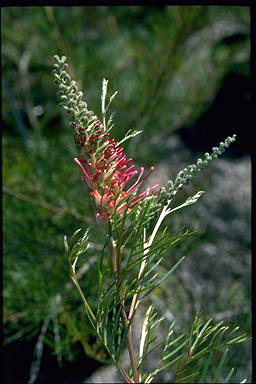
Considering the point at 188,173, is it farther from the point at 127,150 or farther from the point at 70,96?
the point at 127,150

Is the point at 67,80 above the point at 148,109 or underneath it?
underneath

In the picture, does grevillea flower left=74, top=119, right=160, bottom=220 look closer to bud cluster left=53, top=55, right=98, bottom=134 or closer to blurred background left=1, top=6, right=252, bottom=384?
bud cluster left=53, top=55, right=98, bottom=134

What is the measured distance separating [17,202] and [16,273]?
130mm

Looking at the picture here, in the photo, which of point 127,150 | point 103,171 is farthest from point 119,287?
point 127,150

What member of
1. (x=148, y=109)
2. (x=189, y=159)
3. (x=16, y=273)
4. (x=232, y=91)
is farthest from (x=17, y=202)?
(x=232, y=91)

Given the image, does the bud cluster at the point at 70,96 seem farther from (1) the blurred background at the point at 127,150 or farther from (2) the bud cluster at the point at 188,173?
(1) the blurred background at the point at 127,150

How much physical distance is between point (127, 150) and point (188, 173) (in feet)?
2.54

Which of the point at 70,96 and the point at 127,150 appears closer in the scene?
the point at 70,96

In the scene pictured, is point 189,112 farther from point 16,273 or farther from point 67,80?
point 67,80

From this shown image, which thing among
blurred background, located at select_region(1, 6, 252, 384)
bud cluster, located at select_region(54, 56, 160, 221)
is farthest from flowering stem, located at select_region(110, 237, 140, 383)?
blurred background, located at select_region(1, 6, 252, 384)

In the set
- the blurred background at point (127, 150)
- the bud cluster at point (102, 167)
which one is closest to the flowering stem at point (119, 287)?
the bud cluster at point (102, 167)

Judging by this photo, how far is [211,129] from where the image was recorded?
1.32 meters

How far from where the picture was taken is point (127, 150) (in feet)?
3.51

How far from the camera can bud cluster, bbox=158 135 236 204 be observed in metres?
0.30
